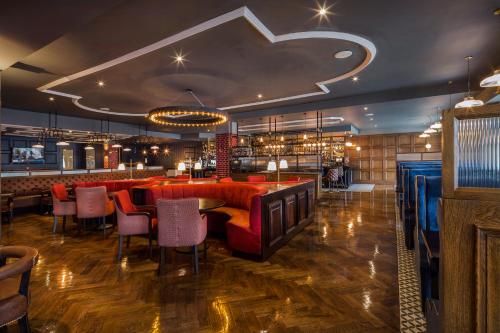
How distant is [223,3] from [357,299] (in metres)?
3.54

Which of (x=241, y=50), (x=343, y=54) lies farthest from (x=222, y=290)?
(x=343, y=54)

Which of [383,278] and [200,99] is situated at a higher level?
[200,99]

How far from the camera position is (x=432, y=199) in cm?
260

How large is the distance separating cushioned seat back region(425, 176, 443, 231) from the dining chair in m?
3.38

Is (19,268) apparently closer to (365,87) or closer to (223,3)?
(223,3)

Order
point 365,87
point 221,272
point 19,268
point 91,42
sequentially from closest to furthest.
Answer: point 19,268 < point 221,272 < point 91,42 < point 365,87

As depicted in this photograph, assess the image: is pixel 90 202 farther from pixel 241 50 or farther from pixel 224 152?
pixel 224 152

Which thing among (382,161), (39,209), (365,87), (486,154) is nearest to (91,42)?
(486,154)

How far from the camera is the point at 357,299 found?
258 centimetres

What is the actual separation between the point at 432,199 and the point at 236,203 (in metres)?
3.28

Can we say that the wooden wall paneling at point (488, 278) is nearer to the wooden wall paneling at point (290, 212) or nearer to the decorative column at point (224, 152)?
the wooden wall paneling at point (290, 212)

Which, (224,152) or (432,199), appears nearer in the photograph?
(432,199)

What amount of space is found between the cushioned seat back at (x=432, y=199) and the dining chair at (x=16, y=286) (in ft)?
11.1

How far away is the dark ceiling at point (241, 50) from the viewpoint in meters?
A: 2.91
